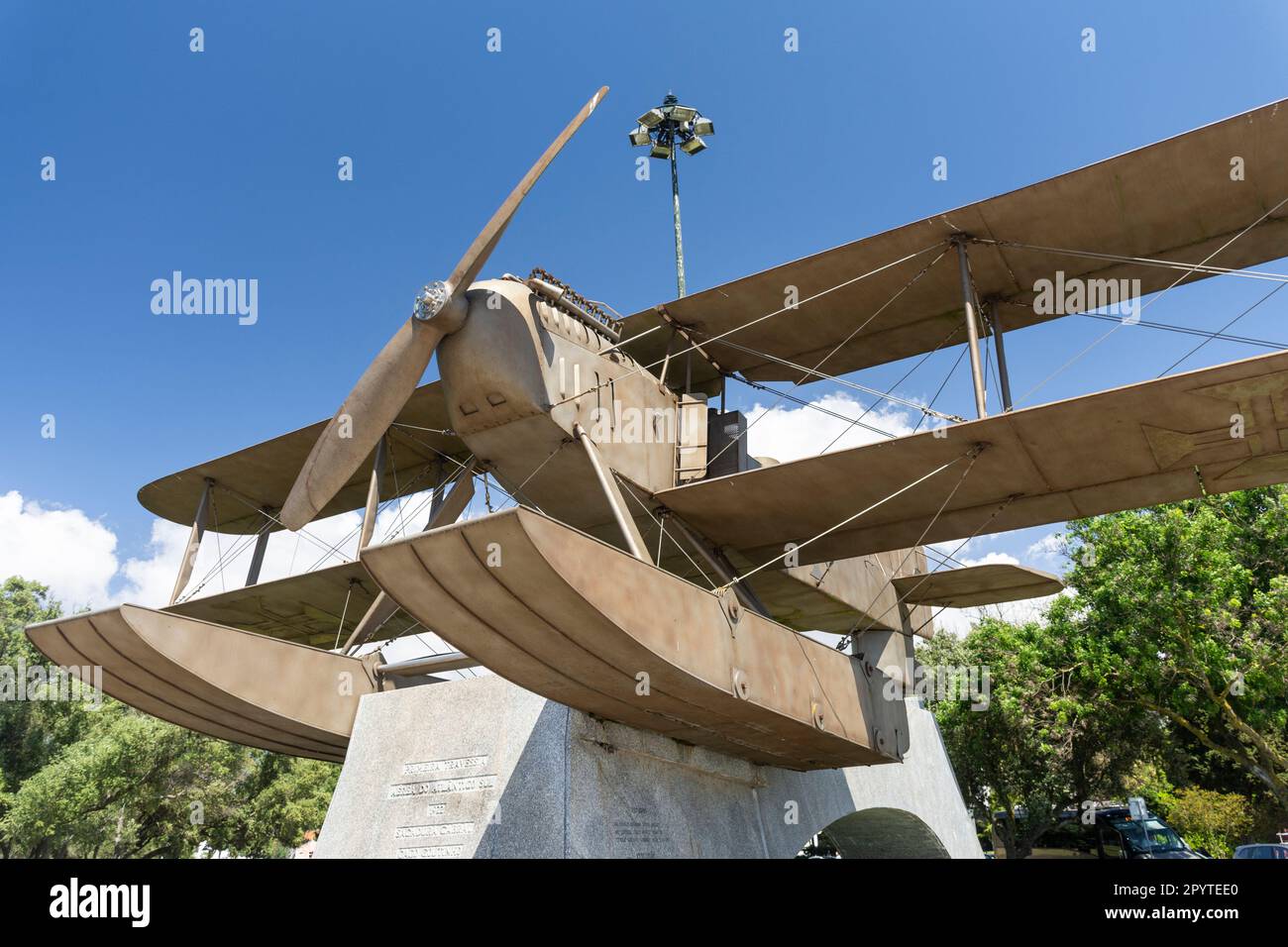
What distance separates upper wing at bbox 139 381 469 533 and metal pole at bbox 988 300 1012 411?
719cm

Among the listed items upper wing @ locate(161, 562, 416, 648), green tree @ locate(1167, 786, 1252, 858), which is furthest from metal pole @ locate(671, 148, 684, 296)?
green tree @ locate(1167, 786, 1252, 858)

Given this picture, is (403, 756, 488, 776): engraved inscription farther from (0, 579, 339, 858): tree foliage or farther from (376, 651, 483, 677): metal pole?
(0, 579, 339, 858): tree foliage

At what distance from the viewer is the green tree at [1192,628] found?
21.1 meters

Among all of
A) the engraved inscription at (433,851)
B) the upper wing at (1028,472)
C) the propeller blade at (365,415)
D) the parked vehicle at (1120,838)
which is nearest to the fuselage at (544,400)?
the propeller blade at (365,415)

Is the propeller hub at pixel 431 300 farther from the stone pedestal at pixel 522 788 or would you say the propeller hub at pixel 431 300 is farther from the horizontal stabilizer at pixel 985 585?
the horizontal stabilizer at pixel 985 585

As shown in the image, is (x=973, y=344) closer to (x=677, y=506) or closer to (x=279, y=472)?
(x=677, y=506)

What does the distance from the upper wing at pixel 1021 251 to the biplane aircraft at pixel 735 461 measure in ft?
0.10

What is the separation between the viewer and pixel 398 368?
9.54 meters

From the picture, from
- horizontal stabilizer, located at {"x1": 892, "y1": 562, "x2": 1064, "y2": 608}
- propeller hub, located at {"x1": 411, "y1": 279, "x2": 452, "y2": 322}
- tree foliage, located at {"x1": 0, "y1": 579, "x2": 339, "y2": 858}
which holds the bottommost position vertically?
tree foliage, located at {"x1": 0, "y1": 579, "x2": 339, "y2": 858}

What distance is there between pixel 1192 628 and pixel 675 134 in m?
16.7

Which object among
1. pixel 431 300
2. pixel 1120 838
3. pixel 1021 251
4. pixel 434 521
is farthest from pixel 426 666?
pixel 1120 838

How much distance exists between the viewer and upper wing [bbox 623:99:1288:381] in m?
9.21
